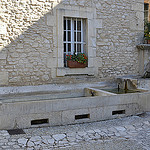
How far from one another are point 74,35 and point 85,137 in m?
3.53

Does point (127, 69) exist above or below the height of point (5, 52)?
below

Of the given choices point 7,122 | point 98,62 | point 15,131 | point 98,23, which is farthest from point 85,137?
point 98,23

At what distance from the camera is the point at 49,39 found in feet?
20.0

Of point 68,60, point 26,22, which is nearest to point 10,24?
point 26,22

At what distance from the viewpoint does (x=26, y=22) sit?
5.84m

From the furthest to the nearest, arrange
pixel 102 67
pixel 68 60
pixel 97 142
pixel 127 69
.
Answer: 1. pixel 127 69
2. pixel 102 67
3. pixel 68 60
4. pixel 97 142

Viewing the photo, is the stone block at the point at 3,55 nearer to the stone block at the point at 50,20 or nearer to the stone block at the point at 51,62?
the stone block at the point at 51,62

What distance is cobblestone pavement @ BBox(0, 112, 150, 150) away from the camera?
3457mm

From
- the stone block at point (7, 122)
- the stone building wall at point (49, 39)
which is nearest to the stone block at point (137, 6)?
the stone building wall at point (49, 39)

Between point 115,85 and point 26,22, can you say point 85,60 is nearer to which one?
point 115,85

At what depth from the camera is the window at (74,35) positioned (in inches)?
256

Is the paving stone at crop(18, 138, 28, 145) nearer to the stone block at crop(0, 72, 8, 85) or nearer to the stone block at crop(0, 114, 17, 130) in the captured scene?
the stone block at crop(0, 114, 17, 130)

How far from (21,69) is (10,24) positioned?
115 cm

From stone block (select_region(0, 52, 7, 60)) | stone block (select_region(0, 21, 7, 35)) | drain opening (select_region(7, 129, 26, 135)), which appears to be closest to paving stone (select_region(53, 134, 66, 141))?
drain opening (select_region(7, 129, 26, 135))
